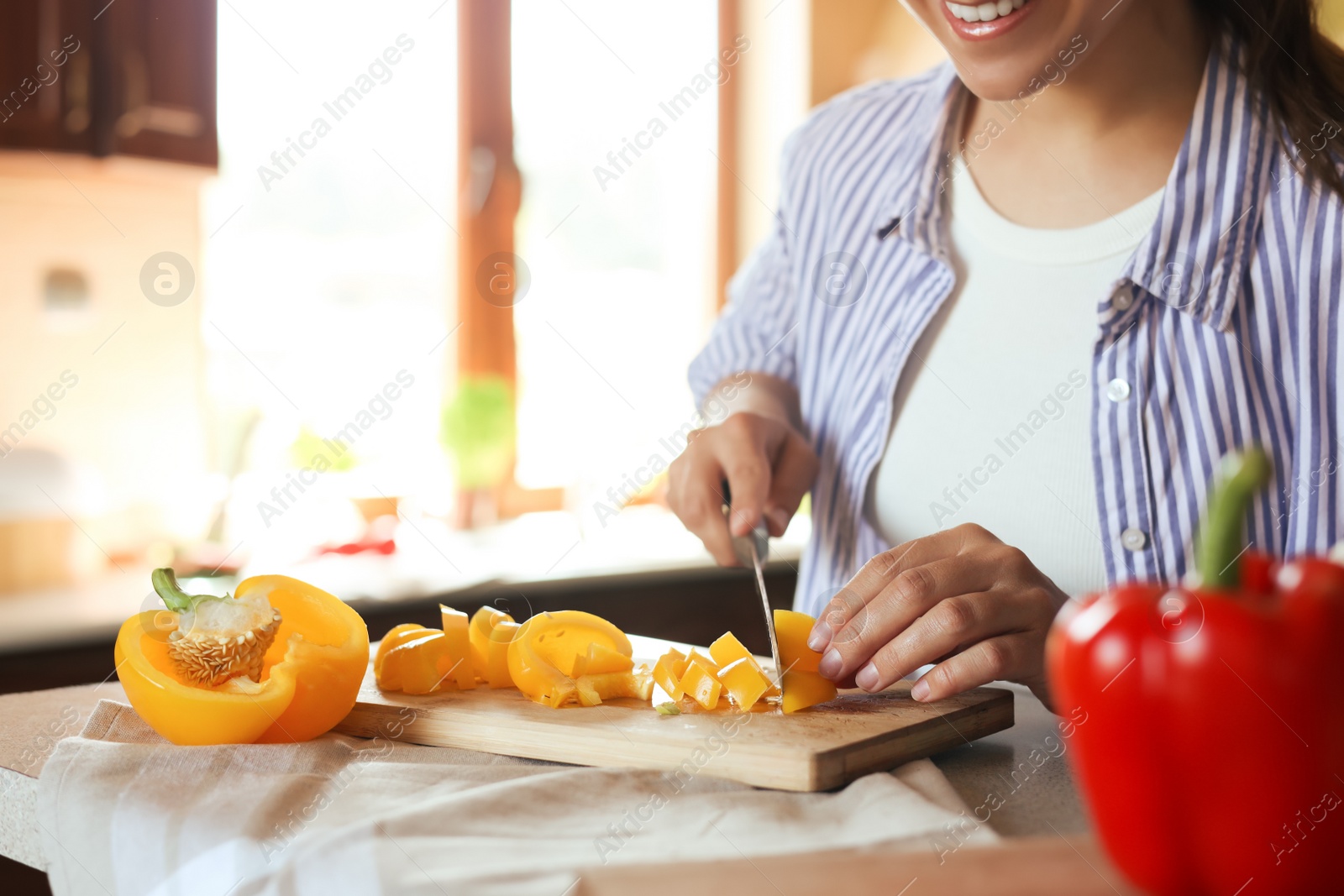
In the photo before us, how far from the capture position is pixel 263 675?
0.87 metres

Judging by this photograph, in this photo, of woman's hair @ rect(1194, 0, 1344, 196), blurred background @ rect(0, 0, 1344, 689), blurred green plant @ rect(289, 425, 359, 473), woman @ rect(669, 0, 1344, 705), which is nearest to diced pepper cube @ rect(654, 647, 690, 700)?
woman @ rect(669, 0, 1344, 705)

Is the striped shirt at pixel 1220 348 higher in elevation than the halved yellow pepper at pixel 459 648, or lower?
higher

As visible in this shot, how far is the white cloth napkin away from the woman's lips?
0.59 meters

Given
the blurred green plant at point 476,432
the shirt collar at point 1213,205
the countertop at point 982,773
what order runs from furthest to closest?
1. the blurred green plant at point 476,432
2. the shirt collar at point 1213,205
3. the countertop at point 982,773

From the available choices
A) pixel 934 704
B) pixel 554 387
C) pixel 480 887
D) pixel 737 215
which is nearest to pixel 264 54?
pixel 554 387

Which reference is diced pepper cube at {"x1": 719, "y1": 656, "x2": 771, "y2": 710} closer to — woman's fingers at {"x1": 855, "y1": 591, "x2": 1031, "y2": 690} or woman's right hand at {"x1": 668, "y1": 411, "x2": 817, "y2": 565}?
woman's fingers at {"x1": 855, "y1": 591, "x2": 1031, "y2": 690}

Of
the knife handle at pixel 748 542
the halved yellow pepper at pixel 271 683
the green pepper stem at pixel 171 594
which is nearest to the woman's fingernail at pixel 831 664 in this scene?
the knife handle at pixel 748 542

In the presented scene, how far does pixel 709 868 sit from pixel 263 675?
0.49m

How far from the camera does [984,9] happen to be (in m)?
1.01

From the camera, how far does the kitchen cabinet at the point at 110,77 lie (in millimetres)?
2191

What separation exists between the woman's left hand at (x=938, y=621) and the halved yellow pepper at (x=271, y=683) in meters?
0.35

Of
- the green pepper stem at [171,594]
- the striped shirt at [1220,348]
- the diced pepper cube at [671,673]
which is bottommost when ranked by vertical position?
the diced pepper cube at [671,673]

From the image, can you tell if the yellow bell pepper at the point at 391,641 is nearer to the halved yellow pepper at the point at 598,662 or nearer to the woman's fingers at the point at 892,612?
the halved yellow pepper at the point at 598,662

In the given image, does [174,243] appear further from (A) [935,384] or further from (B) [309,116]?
(A) [935,384]
